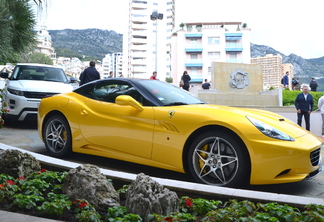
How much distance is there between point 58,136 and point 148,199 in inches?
131

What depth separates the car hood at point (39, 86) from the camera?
9.05 metres

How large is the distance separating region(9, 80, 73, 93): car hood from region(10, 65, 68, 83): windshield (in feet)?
1.41

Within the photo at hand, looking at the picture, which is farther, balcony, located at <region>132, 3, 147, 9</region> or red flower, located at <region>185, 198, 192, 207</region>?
balcony, located at <region>132, 3, 147, 9</region>

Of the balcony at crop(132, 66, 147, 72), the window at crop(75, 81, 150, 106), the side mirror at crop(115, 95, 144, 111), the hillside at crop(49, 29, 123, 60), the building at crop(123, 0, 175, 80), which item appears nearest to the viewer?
the side mirror at crop(115, 95, 144, 111)

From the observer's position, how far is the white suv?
888 centimetres

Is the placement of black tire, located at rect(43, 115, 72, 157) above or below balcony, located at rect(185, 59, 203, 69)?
below

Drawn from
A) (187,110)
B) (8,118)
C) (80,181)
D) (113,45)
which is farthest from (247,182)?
(113,45)

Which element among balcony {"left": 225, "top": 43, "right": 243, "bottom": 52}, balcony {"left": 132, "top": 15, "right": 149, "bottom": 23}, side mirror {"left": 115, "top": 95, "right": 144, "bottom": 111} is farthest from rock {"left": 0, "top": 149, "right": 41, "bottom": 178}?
balcony {"left": 132, "top": 15, "right": 149, "bottom": 23}

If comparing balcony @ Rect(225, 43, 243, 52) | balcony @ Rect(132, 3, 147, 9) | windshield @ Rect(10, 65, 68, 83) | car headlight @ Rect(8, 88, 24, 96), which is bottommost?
car headlight @ Rect(8, 88, 24, 96)

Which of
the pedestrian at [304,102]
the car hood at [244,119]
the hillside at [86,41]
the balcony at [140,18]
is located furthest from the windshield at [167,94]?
the hillside at [86,41]

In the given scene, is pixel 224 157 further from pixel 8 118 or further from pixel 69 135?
pixel 8 118

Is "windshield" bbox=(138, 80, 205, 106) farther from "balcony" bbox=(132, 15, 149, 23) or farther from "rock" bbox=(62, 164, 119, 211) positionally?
"balcony" bbox=(132, 15, 149, 23)

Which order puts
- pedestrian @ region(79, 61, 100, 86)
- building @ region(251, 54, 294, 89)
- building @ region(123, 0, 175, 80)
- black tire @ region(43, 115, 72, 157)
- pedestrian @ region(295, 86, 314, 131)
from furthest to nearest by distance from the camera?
building @ region(251, 54, 294, 89)
building @ region(123, 0, 175, 80)
pedestrian @ region(295, 86, 314, 131)
pedestrian @ region(79, 61, 100, 86)
black tire @ region(43, 115, 72, 157)

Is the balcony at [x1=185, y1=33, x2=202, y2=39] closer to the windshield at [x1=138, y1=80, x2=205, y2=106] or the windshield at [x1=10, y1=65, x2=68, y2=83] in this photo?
the windshield at [x1=10, y1=65, x2=68, y2=83]
